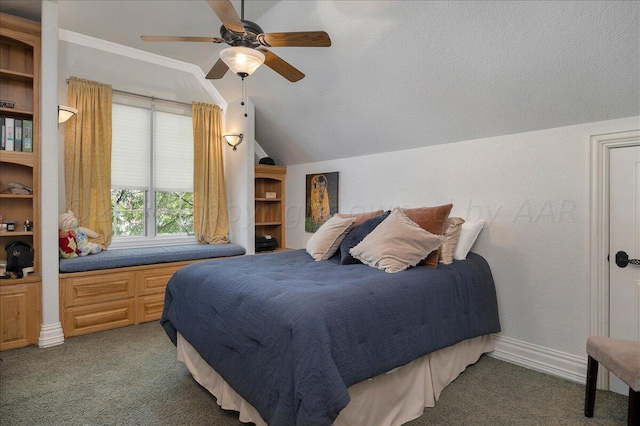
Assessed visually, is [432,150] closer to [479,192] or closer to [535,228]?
[479,192]

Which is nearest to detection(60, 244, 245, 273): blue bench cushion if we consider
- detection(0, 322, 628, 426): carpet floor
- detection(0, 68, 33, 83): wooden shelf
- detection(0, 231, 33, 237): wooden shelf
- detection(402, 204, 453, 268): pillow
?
detection(0, 231, 33, 237): wooden shelf

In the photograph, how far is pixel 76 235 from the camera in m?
3.44

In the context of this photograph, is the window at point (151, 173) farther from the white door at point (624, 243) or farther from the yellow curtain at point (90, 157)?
the white door at point (624, 243)

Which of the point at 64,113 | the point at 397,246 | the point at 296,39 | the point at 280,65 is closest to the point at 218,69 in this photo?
the point at 280,65

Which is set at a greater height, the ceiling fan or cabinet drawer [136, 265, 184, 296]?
the ceiling fan

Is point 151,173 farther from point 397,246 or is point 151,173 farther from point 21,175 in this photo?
point 397,246

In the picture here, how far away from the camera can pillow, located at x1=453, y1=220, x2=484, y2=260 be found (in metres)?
2.69

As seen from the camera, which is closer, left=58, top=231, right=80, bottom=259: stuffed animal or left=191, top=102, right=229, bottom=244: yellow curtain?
left=58, top=231, right=80, bottom=259: stuffed animal

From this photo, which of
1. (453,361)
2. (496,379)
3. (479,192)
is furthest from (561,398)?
(479,192)

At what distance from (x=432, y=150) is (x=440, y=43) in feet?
3.32

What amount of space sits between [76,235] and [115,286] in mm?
667

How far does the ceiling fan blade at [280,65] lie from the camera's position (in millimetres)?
2257

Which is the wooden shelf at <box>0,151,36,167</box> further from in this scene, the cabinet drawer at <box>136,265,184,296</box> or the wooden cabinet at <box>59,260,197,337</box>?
the cabinet drawer at <box>136,265,184,296</box>

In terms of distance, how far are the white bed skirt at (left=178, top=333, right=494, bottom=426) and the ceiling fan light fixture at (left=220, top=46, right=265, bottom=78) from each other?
1.90m
